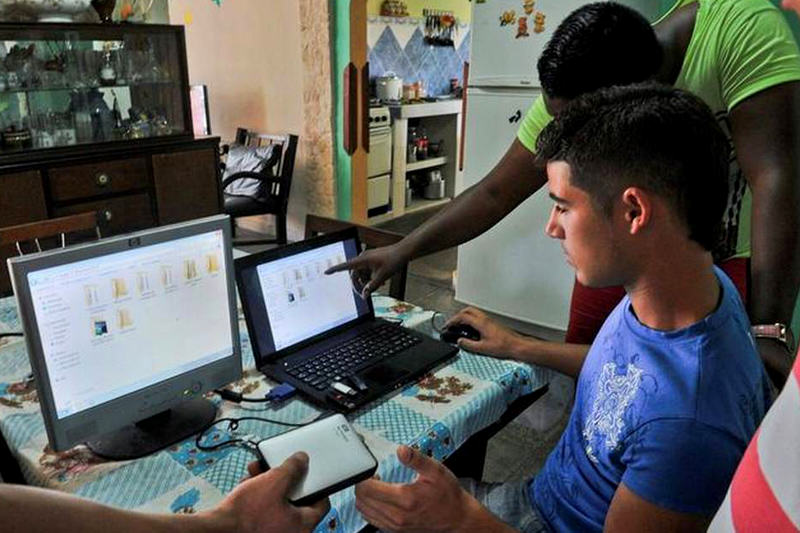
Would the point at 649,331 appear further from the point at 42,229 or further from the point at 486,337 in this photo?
the point at 42,229

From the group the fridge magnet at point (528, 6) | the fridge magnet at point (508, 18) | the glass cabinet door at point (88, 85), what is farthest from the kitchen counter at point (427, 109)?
the fridge magnet at point (528, 6)

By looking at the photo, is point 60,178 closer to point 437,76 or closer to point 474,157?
point 474,157

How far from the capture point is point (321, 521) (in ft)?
2.85

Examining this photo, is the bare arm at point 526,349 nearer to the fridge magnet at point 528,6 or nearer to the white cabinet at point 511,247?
the white cabinet at point 511,247

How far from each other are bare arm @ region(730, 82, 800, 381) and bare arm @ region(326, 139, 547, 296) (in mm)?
535

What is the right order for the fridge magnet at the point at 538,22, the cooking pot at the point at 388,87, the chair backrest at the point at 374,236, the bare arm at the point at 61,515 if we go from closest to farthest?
1. the bare arm at the point at 61,515
2. the chair backrest at the point at 374,236
3. the fridge magnet at the point at 538,22
4. the cooking pot at the point at 388,87

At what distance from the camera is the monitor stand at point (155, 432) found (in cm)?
102

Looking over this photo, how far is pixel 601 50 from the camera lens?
1.16 meters

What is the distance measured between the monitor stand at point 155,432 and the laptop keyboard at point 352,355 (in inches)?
7.7

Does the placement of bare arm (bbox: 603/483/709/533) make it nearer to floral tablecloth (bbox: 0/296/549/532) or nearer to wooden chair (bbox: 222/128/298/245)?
floral tablecloth (bbox: 0/296/549/532)

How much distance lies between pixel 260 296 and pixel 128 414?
13.1 inches

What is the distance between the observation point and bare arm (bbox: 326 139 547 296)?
5.37ft

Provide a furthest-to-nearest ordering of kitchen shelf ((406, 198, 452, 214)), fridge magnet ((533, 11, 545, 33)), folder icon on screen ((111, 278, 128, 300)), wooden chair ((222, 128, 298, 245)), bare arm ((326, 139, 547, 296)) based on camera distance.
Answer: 1. kitchen shelf ((406, 198, 452, 214))
2. wooden chair ((222, 128, 298, 245))
3. fridge magnet ((533, 11, 545, 33))
4. bare arm ((326, 139, 547, 296))
5. folder icon on screen ((111, 278, 128, 300))

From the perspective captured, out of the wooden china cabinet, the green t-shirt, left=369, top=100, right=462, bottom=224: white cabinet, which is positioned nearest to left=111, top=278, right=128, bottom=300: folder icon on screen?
the green t-shirt
